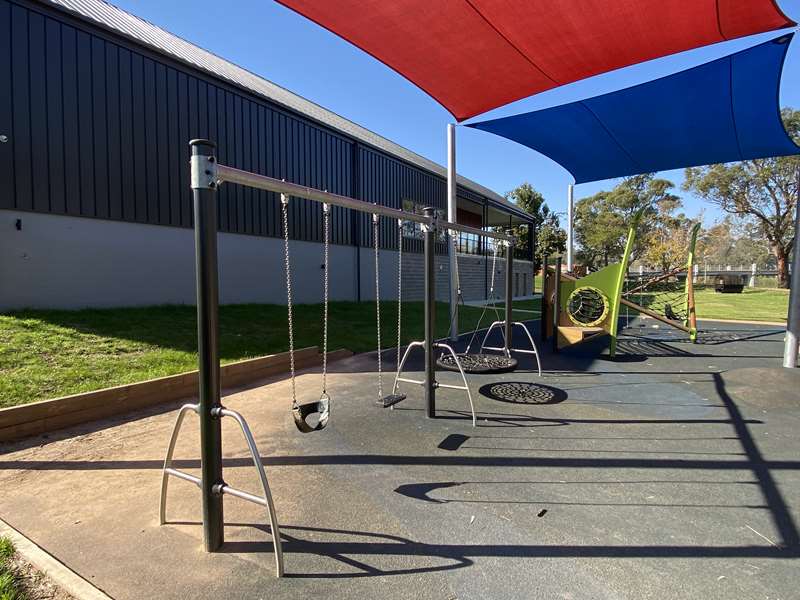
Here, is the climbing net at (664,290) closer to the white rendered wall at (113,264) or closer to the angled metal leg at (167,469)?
the angled metal leg at (167,469)

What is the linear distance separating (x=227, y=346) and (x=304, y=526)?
499cm

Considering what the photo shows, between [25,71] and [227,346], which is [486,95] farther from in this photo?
[25,71]

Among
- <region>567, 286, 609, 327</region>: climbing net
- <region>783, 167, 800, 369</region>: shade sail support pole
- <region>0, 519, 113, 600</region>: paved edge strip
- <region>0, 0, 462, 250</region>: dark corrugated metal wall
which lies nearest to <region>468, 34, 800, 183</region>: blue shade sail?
<region>783, 167, 800, 369</region>: shade sail support pole

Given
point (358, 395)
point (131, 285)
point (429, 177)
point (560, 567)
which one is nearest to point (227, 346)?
point (358, 395)

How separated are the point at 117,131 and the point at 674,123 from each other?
10387 mm

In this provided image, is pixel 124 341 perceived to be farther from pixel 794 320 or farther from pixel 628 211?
pixel 628 211

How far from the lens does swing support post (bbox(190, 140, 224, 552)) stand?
2125 mm

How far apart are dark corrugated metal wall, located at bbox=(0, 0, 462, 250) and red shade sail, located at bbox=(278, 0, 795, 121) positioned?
267 inches

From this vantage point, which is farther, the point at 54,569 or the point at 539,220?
the point at 539,220

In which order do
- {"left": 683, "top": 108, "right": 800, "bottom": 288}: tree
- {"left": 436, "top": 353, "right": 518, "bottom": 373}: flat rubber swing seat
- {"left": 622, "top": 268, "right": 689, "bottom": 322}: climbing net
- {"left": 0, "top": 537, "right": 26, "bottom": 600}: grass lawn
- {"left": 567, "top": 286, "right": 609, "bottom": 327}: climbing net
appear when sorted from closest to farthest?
1. {"left": 0, "top": 537, "right": 26, "bottom": 600}: grass lawn
2. {"left": 436, "top": 353, "right": 518, "bottom": 373}: flat rubber swing seat
3. {"left": 567, "top": 286, "right": 609, "bottom": 327}: climbing net
4. {"left": 622, "top": 268, "right": 689, "bottom": 322}: climbing net
5. {"left": 683, "top": 108, "right": 800, "bottom": 288}: tree

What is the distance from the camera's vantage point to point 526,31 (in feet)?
14.5

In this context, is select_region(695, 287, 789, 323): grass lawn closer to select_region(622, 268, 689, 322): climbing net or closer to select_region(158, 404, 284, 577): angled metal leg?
select_region(622, 268, 689, 322): climbing net

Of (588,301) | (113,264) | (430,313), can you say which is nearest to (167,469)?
(430,313)

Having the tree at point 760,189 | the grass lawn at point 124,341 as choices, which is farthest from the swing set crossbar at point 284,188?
the tree at point 760,189
